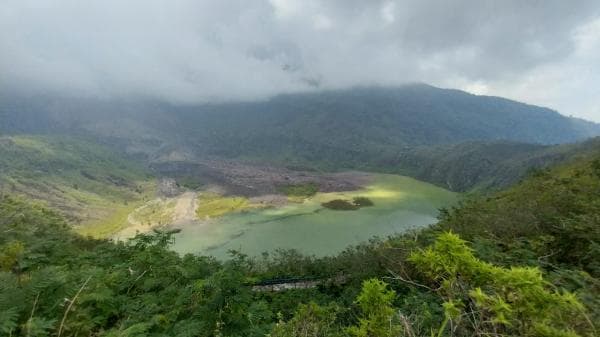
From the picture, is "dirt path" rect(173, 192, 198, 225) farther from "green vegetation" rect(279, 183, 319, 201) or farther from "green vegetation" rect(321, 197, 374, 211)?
"green vegetation" rect(321, 197, 374, 211)

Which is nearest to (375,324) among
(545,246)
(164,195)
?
(545,246)

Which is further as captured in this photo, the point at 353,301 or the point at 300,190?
the point at 300,190

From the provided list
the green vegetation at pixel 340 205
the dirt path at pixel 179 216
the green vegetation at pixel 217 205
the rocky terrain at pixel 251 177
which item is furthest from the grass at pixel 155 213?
the green vegetation at pixel 340 205

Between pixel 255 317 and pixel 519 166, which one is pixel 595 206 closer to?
pixel 255 317

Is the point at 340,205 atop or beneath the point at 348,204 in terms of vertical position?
beneath

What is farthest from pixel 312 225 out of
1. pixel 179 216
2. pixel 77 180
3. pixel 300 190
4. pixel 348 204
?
pixel 77 180

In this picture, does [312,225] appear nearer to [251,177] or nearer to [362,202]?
[362,202]

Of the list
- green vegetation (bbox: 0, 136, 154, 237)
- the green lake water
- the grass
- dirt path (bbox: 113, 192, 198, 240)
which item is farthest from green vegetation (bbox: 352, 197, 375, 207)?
green vegetation (bbox: 0, 136, 154, 237)
